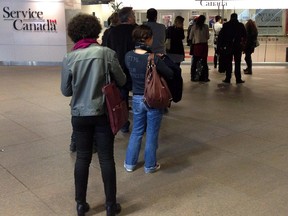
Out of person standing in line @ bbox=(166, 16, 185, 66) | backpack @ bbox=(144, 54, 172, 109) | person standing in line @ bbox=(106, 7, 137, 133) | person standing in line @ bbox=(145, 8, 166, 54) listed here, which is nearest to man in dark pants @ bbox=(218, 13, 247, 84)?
person standing in line @ bbox=(166, 16, 185, 66)

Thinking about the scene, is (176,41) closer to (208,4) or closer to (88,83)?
(208,4)

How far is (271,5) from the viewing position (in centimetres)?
1242

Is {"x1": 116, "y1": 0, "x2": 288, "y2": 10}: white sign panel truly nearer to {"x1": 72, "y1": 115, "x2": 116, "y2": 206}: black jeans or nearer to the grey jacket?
the grey jacket

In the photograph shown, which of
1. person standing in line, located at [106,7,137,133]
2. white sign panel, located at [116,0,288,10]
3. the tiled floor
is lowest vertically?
the tiled floor

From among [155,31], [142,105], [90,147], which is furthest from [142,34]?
[155,31]

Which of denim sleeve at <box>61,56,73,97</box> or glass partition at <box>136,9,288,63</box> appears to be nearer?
denim sleeve at <box>61,56,73,97</box>

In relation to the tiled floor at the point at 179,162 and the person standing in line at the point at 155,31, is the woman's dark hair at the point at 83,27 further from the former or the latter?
the person standing in line at the point at 155,31

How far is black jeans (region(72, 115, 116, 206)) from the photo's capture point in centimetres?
281

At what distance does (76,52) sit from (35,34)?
375 inches

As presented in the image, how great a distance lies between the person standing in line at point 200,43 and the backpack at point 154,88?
218 inches

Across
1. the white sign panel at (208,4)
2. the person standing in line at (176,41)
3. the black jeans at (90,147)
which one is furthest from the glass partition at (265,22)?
the black jeans at (90,147)

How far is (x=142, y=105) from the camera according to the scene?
364 cm

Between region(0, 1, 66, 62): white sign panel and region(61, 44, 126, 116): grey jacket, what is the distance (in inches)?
367

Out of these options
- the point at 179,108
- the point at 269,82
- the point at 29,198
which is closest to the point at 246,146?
the point at 179,108
